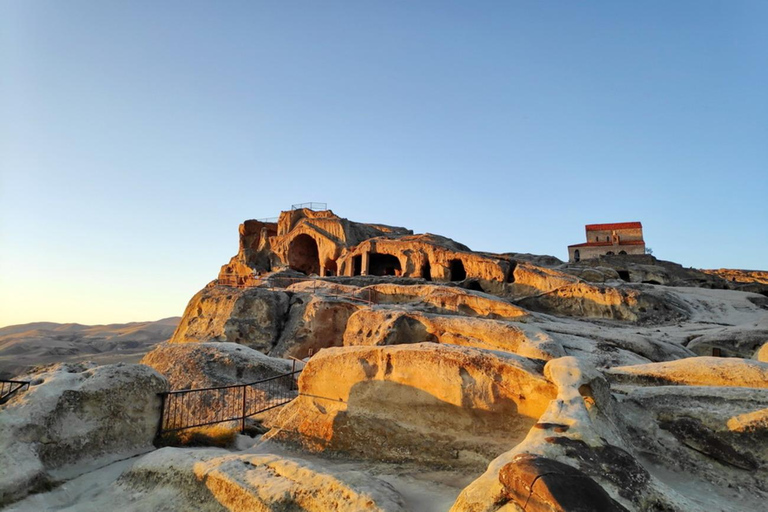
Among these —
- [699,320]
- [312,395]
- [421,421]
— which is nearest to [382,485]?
[421,421]

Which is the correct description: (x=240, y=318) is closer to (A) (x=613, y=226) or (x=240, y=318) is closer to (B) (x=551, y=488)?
(B) (x=551, y=488)

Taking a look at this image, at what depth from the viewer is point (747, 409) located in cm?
432

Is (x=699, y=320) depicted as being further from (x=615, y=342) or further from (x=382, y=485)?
(x=382, y=485)

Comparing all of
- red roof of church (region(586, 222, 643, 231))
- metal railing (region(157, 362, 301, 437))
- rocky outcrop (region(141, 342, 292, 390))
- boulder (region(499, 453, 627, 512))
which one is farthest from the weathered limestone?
red roof of church (region(586, 222, 643, 231))

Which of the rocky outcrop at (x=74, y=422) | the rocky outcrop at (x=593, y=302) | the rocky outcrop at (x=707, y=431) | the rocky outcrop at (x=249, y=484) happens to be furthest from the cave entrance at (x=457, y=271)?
the rocky outcrop at (x=249, y=484)

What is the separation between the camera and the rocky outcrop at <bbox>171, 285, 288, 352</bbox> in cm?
1581

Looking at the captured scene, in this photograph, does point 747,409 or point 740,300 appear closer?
point 747,409

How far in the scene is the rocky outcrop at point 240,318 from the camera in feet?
51.9

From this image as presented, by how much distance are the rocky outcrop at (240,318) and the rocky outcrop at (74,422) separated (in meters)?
9.12

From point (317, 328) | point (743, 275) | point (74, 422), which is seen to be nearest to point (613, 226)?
point (743, 275)

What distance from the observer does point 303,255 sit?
35594 mm

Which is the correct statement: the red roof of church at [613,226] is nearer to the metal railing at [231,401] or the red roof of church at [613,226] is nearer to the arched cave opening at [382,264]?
the arched cave opening at [382,264]

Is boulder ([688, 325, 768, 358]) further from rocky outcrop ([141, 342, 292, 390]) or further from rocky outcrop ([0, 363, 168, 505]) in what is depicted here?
rocky outcrop ([0, 363, 168, 505])

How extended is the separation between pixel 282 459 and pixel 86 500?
2.23 metres
